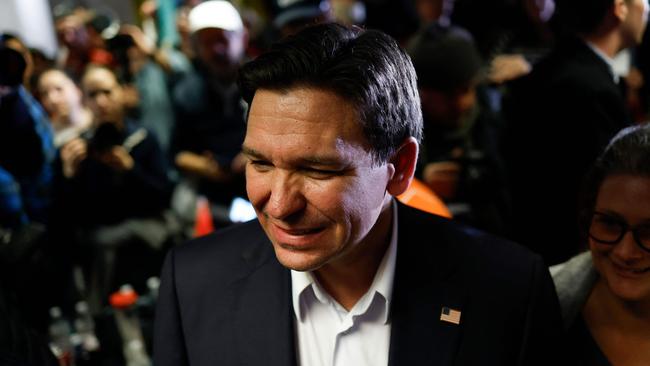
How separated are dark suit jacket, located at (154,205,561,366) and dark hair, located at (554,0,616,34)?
0.96 m

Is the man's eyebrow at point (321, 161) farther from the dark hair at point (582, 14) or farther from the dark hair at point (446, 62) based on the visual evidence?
the dark hair at point (446, 62)

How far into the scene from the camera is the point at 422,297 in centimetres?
127

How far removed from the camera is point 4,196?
227 centimetres

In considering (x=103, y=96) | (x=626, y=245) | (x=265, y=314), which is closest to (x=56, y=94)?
(x=103, y=96)

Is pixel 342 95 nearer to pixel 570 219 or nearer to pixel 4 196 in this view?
pixel 570 219

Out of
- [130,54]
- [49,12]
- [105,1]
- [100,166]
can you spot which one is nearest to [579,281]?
[100,166]

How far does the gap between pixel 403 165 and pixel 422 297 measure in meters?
0.29

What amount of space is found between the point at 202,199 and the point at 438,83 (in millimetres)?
1574

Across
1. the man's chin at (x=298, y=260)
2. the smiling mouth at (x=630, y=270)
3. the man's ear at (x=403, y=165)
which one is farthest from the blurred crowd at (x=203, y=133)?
the smiling mouth at (x=630, y=270)

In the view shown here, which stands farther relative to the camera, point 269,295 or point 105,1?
point 105,1

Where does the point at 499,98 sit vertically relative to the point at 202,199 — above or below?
above

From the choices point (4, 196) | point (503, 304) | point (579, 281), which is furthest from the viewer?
point (4, 196)

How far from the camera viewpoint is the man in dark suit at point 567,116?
6.30 feet

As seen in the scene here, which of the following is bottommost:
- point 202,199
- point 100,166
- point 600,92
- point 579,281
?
point 202,199
